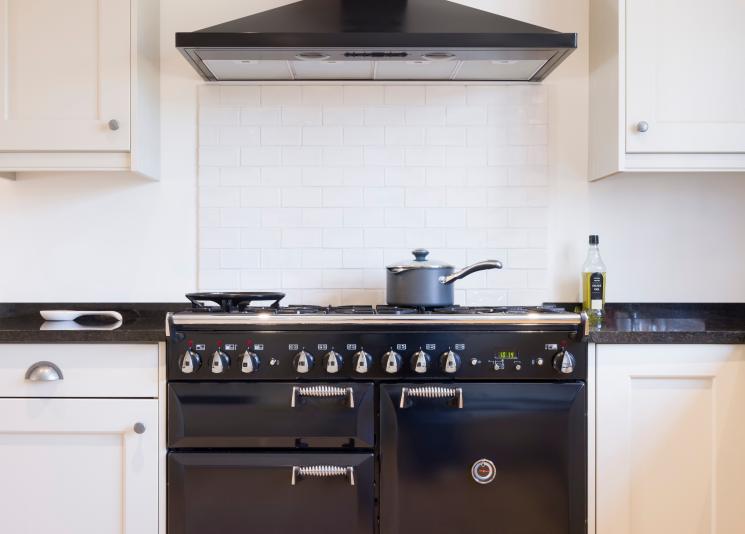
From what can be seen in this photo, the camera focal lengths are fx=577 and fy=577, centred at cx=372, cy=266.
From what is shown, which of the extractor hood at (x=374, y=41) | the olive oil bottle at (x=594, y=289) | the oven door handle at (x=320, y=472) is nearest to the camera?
the oven door handle at (x=320, y=472)

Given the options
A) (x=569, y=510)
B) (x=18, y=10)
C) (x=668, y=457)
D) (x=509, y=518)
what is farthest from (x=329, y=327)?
(x=18, y=10)

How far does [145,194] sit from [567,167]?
1.68 meters

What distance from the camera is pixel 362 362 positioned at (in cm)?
166

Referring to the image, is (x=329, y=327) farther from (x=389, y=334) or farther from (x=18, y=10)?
(x=18, y=10)

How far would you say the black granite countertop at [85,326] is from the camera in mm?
1690

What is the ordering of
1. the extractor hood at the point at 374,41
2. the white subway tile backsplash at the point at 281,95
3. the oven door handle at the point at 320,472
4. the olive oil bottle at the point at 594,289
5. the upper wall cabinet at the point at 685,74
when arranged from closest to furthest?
the oven door handle at the point at 320,472, the extractor hood at the point at 374,41, the upper wall cabinet at the point at 685,74, the olive oil bottle at the point at 594,289, the white subway tile backsplash at the point at 281,95

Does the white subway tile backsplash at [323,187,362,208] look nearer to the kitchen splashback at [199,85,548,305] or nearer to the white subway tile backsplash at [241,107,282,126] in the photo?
the kitchen splashback at [199,85,548,305]

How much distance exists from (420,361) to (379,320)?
17 cm

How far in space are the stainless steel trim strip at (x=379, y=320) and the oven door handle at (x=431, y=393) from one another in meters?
0.19

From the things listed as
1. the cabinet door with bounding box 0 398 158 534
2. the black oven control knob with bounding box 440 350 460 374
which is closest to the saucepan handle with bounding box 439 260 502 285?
the black oven control knob with bounding box 440 350 460 374

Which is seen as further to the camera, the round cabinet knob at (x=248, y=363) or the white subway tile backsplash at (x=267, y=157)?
the white subway tile backsplash at (x=267, y=157)

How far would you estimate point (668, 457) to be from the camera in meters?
1.72

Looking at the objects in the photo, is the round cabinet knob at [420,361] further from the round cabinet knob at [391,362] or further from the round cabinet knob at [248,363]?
the round cabinet knob at [248,363]

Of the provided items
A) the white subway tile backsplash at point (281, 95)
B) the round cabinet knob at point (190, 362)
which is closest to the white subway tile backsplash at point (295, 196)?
the white subway tile backsplash at point (281, 95)
